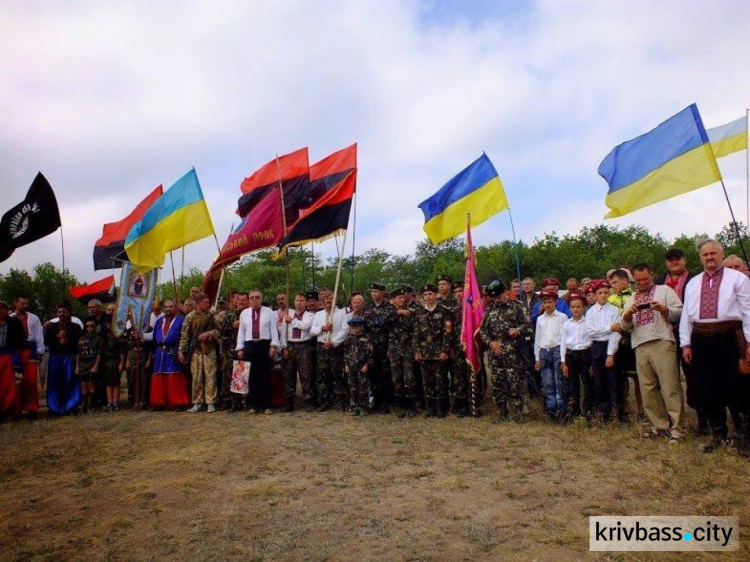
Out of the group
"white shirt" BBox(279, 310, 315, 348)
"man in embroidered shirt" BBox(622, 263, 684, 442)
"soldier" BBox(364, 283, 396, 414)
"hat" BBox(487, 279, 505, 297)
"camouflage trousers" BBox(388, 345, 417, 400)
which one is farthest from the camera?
"white shirt" BBox(279, 310, 315, 348)

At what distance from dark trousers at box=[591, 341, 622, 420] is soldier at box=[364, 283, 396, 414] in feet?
10.2

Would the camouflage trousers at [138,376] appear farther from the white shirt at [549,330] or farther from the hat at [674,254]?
the hat at [674,254]

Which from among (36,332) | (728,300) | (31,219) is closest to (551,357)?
(728,300)

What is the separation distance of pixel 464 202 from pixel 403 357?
307cm

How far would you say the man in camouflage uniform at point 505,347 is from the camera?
7781 mm

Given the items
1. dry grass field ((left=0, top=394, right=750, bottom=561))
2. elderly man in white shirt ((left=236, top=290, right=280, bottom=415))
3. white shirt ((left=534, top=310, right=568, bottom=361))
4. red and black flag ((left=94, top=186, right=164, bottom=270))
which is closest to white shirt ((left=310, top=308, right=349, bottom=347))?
elderly man in white shirt ((left=236, top=290, right=280, bottom=415))

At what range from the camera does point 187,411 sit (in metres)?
10.2

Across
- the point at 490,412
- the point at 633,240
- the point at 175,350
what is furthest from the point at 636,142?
the point at 633,240

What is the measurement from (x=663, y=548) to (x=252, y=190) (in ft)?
31.1

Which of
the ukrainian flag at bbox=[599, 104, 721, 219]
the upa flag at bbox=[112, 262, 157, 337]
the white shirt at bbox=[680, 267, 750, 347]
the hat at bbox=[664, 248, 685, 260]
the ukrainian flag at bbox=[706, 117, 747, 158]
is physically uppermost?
the ukrainian flag at bbox=[706, 117, 747, 158]

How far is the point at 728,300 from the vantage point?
539 cm

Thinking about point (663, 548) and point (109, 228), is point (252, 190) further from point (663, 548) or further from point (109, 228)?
point (663, 548)

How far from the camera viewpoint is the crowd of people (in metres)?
5.65

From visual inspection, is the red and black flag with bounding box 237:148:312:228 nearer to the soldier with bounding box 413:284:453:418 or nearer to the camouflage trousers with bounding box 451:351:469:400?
Answer: the soldier with bounding box 413:284:453:418
